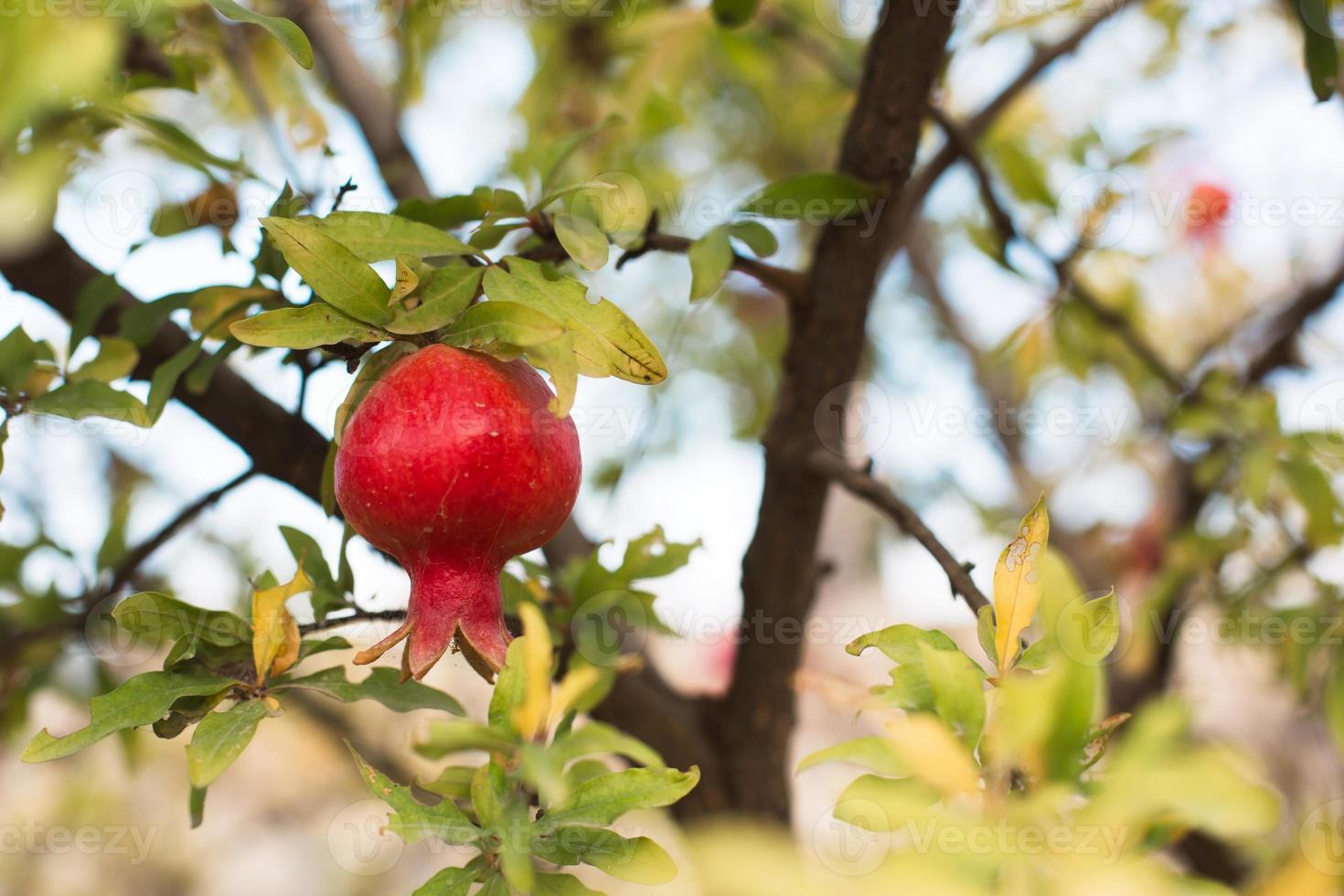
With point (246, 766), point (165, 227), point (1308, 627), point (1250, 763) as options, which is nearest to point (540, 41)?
point (165, 227)

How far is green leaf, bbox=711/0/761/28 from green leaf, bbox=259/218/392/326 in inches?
18.8

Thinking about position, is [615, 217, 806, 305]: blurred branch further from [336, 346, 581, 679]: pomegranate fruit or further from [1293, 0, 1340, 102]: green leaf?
[1293, 0, 1340, 102]: green leaf

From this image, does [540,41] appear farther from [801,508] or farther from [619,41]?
[801,508]

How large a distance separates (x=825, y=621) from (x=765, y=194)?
958 mm

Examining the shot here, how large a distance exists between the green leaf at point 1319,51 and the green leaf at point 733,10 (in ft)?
1.41

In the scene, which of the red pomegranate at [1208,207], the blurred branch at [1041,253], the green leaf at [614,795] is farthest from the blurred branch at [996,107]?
the red pomegranate at [1208,207]

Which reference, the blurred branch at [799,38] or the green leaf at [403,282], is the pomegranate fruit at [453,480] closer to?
the green leaf at [403,282]

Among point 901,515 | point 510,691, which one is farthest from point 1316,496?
point 510,691

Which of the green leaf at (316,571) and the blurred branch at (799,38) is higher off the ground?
the blurred branch at (799,38)

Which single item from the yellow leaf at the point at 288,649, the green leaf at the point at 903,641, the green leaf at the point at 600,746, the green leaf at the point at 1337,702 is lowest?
the green leaf at the point at 1337,702

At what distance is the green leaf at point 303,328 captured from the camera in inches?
22.9

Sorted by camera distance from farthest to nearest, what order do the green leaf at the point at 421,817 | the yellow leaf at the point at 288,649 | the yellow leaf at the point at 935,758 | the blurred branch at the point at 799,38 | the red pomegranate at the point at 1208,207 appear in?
the red pomegranate at the point at 1208,207
the blurred branch at the point at 799,38
the yellow leaf at the point at 288,649
the green leaf at the point at 421,817
the yellow leaf at the point at 935,758

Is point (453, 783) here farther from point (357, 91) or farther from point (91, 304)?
point (357, 91)

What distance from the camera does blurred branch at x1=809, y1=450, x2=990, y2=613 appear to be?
2.13 feet
